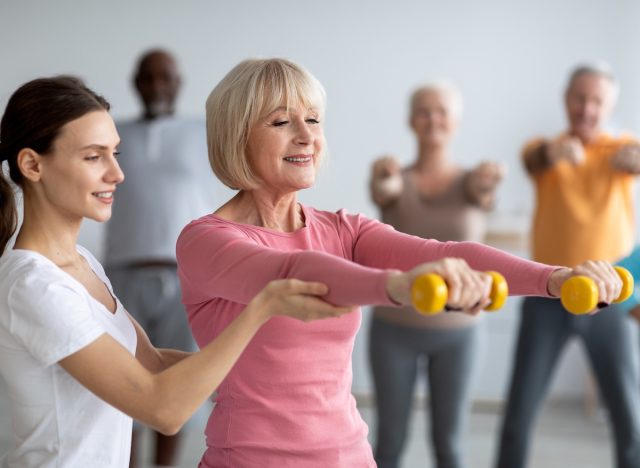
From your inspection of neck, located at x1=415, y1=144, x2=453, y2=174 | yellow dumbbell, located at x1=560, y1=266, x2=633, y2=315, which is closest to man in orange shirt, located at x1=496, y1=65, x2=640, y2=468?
neck, located at x1=415, y1=144, x2=453, y2=174

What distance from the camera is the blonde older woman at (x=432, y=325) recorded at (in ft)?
10.0

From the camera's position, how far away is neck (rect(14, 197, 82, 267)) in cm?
133

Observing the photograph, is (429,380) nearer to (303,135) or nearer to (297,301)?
(303,135)

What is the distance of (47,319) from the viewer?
4.01 ft

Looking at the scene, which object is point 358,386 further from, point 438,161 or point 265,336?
point 265,336

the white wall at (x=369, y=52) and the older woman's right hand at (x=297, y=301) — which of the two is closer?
the older woman's right hand at (x=297, y=301)

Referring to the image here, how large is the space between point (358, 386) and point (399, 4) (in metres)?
2.15

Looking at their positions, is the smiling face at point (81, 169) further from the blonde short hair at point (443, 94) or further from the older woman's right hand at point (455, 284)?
the blonde short hair at point (443, 94)

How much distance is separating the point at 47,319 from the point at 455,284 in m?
0.53

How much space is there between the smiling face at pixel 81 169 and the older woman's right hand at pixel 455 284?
47 cm

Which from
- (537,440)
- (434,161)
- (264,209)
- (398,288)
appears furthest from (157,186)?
(398,288)

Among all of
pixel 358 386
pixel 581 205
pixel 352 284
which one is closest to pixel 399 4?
pixel 358 386

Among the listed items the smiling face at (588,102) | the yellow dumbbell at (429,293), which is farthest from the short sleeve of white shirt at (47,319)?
the smiling face at (588,102)

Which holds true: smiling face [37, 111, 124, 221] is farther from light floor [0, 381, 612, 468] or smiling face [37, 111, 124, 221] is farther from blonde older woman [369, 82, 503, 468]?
light floor [0, 381, 612, 468]
